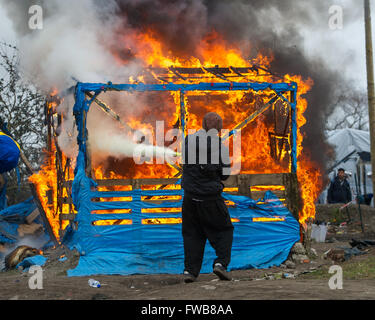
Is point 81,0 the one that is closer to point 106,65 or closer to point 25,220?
point 106,65

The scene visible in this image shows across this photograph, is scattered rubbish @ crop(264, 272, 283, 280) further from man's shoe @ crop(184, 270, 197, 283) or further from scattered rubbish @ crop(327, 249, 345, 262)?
scattered rubbish @ crop(327, 249, 345, 262)

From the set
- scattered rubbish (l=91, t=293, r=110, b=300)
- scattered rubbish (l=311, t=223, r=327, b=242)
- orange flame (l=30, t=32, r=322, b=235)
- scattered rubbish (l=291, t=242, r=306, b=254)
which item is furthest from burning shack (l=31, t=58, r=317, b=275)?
scattered rubbish (l=311, t=223, r=327, b=242)

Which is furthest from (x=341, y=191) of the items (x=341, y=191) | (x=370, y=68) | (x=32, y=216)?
(x=32, y=216)

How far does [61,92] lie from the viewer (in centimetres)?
947

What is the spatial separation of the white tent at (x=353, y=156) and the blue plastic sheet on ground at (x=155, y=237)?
45.9 ft

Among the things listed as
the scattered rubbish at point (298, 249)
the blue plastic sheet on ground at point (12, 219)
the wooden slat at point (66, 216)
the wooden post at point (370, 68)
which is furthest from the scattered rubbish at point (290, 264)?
the blue plastic sheet on ground at point (12, 219)

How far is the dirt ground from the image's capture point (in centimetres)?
456

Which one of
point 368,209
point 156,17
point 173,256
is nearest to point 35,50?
point 156,17

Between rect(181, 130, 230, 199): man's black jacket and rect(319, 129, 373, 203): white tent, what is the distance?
53.1 feet

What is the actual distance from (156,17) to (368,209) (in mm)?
9628

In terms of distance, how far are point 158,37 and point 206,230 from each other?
20.9ft

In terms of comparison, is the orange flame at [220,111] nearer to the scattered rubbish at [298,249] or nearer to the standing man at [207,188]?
the scattered rubbish at [298,249]

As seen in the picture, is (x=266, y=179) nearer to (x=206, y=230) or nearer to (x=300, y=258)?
(x=300, y=258)

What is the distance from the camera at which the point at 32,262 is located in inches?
348
